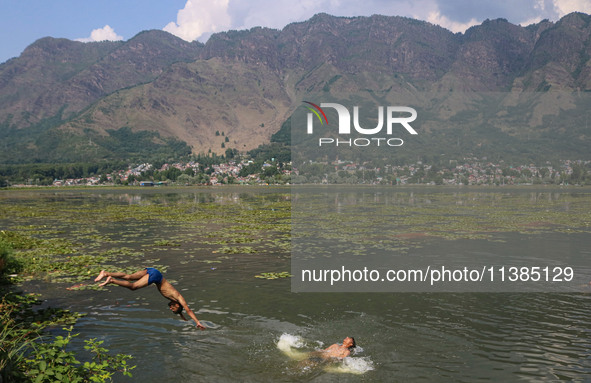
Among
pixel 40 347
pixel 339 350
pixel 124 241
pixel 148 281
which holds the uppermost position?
pixel 148 281

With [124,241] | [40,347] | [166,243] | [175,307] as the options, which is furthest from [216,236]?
[40,347]

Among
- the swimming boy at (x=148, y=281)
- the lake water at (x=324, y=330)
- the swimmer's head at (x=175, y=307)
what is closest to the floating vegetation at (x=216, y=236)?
the lake water at (x=324, y=330)

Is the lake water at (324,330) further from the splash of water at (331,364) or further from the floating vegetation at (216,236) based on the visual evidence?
the floating vegetation at (216,236)

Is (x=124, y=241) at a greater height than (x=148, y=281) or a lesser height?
lesser

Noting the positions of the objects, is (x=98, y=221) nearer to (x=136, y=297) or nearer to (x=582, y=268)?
(x=136, y=297)

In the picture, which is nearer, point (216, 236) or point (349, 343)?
point (349, 343)

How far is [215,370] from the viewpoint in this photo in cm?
1291

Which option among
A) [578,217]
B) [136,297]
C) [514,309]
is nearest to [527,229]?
[578,217]

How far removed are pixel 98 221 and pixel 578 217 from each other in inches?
2293

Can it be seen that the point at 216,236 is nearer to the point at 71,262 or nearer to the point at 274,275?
the point at 71,262

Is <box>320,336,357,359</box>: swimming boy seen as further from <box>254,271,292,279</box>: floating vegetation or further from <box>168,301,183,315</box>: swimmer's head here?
<box>254,271,292,279</box>: floating vegetation

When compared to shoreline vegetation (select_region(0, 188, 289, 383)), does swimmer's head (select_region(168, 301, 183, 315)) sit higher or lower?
higher

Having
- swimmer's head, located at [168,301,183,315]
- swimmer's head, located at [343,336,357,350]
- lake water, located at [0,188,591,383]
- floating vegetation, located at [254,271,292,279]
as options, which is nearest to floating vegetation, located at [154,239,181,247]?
lake water, located at [0,188,591,383]

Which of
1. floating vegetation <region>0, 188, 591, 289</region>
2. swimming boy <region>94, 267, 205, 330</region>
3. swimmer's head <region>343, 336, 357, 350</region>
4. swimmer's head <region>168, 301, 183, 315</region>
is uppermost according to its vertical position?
swimming boy <region>94, 267, 205, 330</region>
